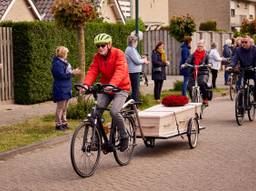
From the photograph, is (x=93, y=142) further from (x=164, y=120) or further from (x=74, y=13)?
(x=74, y=13)

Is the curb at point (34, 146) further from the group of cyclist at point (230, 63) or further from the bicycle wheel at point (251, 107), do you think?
the bicycle wheel at point (251, 107)

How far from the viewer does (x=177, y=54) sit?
33375mm

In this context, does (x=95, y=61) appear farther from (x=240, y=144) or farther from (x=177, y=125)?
(x=240, y=144)

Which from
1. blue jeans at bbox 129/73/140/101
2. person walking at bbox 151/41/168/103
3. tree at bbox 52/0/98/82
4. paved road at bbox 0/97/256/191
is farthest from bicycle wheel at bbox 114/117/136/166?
person walking at bbox 151/41/168/103

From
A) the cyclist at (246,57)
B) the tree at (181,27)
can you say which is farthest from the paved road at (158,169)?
the tree at (181,27)

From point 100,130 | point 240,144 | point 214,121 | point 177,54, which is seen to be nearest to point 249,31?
point 177,54

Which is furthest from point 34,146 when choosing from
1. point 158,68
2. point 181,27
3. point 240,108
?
point 181,27

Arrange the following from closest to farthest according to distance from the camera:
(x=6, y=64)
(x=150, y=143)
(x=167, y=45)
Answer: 1. (x=150, y=143)
2. (x=6, y=64)
3. (x=167, y=45)

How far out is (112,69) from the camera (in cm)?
930

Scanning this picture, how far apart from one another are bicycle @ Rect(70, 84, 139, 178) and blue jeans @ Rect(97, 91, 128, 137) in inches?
4.0

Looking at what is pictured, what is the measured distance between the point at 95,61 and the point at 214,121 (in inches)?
226

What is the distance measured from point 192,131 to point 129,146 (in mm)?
1576

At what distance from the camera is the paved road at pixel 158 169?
8109 mm

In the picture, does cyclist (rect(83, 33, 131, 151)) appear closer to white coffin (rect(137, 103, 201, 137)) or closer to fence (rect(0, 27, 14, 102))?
white coffin (rect(137, 103, 201, 137))
